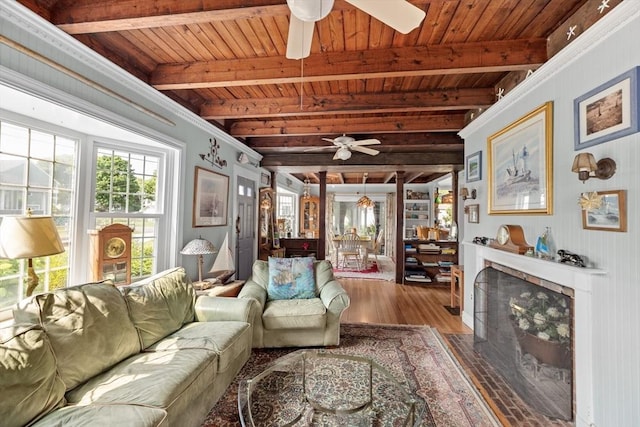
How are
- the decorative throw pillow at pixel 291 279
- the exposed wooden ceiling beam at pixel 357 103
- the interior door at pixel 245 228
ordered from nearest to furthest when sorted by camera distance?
1. the exposed wooden ceiling beam at pixel 357 103
2. the decorative throw pillow at pixel 291 279
3. the interior door at pixel 245 228

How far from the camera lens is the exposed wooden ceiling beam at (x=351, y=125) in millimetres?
3754

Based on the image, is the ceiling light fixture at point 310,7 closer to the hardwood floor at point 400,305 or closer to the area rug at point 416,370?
the area rug at point 416,370

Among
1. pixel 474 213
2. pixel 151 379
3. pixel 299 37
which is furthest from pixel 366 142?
pixel 151 379

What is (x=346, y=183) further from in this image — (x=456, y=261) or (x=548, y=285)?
(x=548, y=285)

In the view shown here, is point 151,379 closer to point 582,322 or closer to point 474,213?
point 582,322

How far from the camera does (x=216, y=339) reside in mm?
1980

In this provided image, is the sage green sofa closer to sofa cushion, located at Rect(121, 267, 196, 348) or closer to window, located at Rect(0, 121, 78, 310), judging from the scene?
sofa cushion, located at Rect(121, 267, 196, 348)

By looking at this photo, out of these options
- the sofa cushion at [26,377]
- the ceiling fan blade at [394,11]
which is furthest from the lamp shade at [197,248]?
the ceiling fan blade at [394,11]

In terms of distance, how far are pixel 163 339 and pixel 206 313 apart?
0.41m

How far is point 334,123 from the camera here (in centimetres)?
399

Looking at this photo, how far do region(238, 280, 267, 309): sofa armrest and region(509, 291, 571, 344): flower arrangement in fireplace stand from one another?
7.70 ft

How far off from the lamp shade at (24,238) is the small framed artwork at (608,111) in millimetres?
3184

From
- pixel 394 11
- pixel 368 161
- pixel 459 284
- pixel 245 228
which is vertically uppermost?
pixel 368 161

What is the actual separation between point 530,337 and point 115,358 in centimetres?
304
